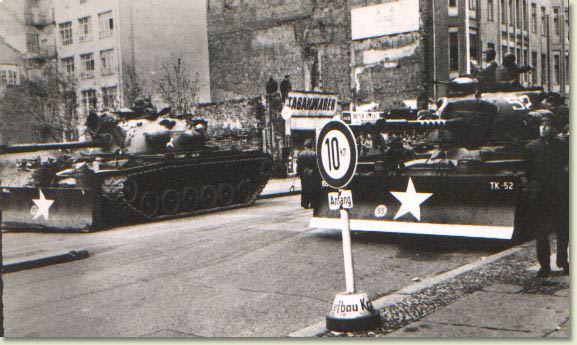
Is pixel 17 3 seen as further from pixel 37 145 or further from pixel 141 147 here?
pixel 141 147

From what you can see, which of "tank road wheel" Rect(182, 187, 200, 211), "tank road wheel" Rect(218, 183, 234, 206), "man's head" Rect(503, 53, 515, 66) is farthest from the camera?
"tank road wheel" Rect(218, 183, 234, 206)

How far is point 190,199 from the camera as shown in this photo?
1489 cm

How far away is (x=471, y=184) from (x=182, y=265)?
3641 mm

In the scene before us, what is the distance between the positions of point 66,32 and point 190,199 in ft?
22.9

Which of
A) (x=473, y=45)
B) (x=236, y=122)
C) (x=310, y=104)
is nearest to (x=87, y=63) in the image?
(x=473, y=45)

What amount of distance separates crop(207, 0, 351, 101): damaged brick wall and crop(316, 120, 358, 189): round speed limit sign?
75.6 ft

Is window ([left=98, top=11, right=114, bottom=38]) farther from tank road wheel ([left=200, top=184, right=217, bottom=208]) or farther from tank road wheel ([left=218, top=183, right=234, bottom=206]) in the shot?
tank road wheel ([left=218, top=183, right=234, bottom=206])

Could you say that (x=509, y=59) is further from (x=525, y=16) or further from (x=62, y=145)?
→ (x=62, y=145)

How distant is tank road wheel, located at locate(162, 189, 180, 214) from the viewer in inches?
565

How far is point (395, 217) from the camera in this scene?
9289 millimetres

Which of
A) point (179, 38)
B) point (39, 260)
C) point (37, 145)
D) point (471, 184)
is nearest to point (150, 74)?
point (37, 145)

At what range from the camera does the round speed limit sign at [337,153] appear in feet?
16.8

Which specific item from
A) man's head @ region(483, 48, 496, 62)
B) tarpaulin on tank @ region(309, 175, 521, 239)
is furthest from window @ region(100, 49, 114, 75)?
man's head @ region(483, 48, 496, 62)

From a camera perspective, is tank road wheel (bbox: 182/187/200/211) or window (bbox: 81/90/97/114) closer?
tank road wheel (bbox: 182/187/200/211)
